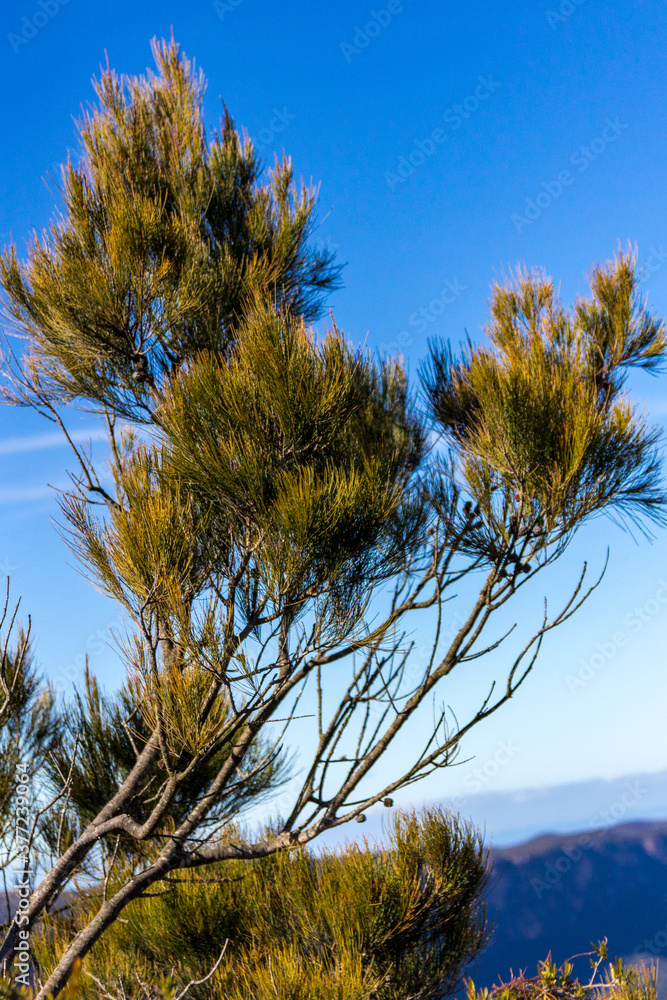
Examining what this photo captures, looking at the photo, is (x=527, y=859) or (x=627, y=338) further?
(x=527, y=859)

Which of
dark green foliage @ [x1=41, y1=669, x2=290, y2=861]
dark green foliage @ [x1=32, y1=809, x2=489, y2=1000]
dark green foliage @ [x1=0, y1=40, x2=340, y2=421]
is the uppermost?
dark green foliage @ [x1=0, y1=40, x2=340, y2=421]

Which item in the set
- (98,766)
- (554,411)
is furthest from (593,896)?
(554,411)

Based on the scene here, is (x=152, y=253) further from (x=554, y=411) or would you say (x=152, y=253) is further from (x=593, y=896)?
(x=593, y=896)

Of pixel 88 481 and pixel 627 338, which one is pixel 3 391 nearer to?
pixel 88 481

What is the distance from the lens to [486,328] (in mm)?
3094

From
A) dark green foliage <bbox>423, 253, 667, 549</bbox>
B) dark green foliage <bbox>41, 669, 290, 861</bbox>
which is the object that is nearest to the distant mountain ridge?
dark green foliage <bbox>41, 669, 290, 861</bbox>

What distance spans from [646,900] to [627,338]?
15095 mm

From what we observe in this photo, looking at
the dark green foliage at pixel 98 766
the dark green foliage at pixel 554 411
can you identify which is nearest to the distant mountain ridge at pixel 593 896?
the dark green foliage at pixel 98 766

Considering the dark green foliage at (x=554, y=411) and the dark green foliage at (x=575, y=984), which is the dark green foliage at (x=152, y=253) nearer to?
the dark green foliage at (x=554, y=411)

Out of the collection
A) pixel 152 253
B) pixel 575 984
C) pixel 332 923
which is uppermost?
pixel 152 253

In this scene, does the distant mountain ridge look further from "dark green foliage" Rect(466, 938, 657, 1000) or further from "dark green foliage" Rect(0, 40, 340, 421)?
"dark green foliage" Rect(0, 40, 340, 421)

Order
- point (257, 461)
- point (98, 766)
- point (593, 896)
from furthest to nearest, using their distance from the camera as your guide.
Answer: point (593, 896) < point (98, 766) < point (257, 461)

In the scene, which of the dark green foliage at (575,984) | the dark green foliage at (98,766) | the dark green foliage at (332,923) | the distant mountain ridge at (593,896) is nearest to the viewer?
the dark green foliage at (575,984)

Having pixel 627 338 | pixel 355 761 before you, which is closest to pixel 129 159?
pixel 627 338
